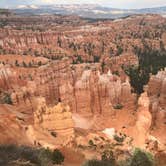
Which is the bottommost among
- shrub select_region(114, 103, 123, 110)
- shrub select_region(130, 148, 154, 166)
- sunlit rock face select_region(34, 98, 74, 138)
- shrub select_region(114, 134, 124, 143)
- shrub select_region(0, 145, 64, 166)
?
shrub select_region(114, 103, 123, 110)

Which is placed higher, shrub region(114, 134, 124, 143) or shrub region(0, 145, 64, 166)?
shrub region(0, 145, 64, 166)

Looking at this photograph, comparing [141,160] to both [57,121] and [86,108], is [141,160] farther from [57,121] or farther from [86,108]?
[86,108]

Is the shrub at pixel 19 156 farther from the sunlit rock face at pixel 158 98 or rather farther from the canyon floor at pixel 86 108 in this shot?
the sunlit rock face at pixel 158 98

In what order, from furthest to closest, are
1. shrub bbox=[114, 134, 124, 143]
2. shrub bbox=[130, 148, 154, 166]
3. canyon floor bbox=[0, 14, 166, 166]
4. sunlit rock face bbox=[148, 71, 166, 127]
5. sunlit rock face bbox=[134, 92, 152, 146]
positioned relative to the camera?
sunlit rock face bbox=[148, 71, 166, 127]
sunlit rock face bbox=[134, 92, 152, 146]
shrub bbox=[114, 134, 124, 143]
canyon floor bbox=[0, 14, 166, 166]
shrub bbox=[130, 148, 154, 166]

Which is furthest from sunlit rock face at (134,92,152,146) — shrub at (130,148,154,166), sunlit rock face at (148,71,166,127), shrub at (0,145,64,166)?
shrub at (0,145,64,166)

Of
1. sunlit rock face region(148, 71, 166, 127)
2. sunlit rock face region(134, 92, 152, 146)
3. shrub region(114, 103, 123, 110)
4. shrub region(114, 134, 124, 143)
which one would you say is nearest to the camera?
shrub region(114, 134, 124, 143)

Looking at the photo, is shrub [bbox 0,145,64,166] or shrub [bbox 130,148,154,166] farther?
shrub [bbox 130,148,154,166]

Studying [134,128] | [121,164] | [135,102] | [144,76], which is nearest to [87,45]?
[144,76]

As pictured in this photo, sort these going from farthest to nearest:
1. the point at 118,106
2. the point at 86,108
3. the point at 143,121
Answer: the point at 118,106 → the point at 86,108 → the point at 143,121

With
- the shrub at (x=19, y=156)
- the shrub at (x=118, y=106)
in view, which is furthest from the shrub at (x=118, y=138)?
the shrub at (x=19, y=156)

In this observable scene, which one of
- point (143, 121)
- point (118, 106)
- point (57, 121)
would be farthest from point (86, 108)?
point (57, 121)

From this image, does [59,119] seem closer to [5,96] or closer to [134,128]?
[134,128]

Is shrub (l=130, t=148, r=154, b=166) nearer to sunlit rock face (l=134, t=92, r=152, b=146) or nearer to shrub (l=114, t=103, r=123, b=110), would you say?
sunlit rock face (l=134, t=92, r=152, b=146)
